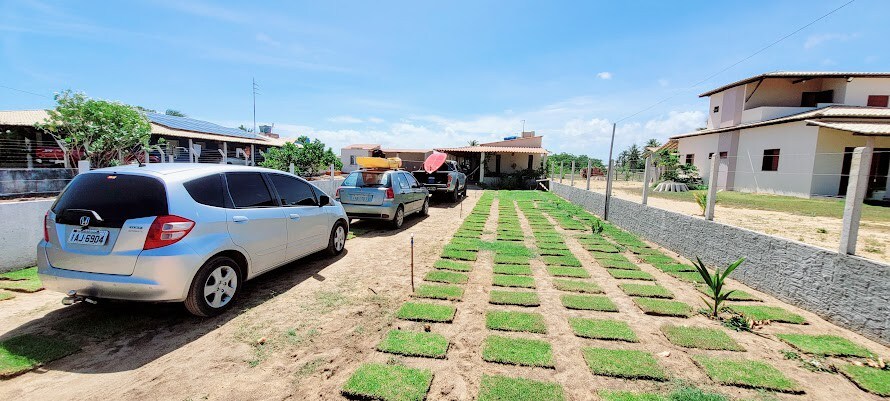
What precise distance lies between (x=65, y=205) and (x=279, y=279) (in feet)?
7.78

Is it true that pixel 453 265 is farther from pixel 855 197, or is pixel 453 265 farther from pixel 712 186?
pixel 855 197

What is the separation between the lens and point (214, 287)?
3732 millimetres

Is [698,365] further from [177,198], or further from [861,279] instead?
[177,198]

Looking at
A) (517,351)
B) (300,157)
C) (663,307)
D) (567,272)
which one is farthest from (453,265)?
(300,157)

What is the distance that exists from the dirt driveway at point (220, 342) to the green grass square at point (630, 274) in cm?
333

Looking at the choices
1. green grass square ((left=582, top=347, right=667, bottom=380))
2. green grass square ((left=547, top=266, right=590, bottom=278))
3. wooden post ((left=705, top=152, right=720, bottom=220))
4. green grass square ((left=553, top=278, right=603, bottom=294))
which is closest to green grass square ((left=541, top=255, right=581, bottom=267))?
green grass square ((left=547, top=266, right=590, bottom=278))

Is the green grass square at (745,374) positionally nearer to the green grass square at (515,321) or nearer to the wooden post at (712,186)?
the green grass square at (515,321)

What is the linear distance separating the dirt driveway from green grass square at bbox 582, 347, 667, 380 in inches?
77.7

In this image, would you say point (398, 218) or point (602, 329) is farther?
point (398, 218)

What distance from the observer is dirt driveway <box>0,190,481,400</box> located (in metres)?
2.57

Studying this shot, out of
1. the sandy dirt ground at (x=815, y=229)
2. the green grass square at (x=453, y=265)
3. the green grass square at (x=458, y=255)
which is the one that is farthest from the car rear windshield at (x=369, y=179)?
the sandy dirt ground at (x=815, y=229)

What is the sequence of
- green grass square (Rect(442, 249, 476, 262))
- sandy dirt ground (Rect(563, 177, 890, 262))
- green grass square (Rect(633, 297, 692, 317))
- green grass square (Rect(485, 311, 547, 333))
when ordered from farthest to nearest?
1. green grass square (Rect(442, 249, 476, 262))
2. sandy dirt ground (Rect(563, 177, 890, 262))
3. green grass square (Rect(633, 297, 692, 317))
4. green grass square (Rect(485, 311, 547, 333))

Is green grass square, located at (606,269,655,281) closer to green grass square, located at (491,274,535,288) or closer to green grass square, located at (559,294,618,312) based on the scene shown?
green grass square, located at (559,294,618,312)

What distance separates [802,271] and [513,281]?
3488 mm
